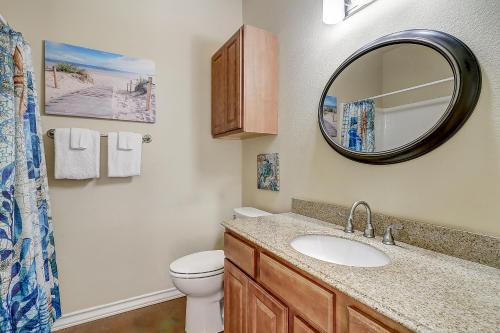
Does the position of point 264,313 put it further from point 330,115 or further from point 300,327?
point 330,115

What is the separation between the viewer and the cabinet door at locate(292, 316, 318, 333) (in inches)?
33.6

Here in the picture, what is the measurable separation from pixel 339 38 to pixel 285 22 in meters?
0.59

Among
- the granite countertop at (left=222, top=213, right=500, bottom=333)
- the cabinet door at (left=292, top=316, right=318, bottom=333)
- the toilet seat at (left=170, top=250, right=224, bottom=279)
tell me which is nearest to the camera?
the granite countertop at (left=222, top=213, right=500, bottom=333)

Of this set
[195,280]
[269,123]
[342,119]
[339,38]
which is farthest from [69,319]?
[339,38]

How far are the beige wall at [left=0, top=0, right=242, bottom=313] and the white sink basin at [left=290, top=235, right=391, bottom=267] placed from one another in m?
1.27

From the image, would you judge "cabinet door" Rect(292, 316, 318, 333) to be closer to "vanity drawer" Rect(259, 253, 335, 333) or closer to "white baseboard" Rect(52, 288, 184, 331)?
"vanity drawer" Rect(259, 253, 335, 333)

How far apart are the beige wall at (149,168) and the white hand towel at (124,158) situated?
121 millimetres

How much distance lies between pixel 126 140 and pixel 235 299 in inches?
53.5

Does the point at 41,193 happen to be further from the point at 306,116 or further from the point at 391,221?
the point at 391,221

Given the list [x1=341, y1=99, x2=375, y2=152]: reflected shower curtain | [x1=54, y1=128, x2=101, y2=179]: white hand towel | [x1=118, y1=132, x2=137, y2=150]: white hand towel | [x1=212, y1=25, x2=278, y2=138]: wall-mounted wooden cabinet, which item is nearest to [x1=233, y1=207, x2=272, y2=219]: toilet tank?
[x1=212, y1=25, x2=278, y2=138]: wall-mounted wooden cabinet

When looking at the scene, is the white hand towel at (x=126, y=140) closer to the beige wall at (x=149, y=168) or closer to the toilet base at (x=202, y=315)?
the beige wall at (x=149, y=168)

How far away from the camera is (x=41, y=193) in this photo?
4.77 ft

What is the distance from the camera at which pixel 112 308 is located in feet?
6.15

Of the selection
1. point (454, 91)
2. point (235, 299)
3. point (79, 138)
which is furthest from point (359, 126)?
point (79, 138)
